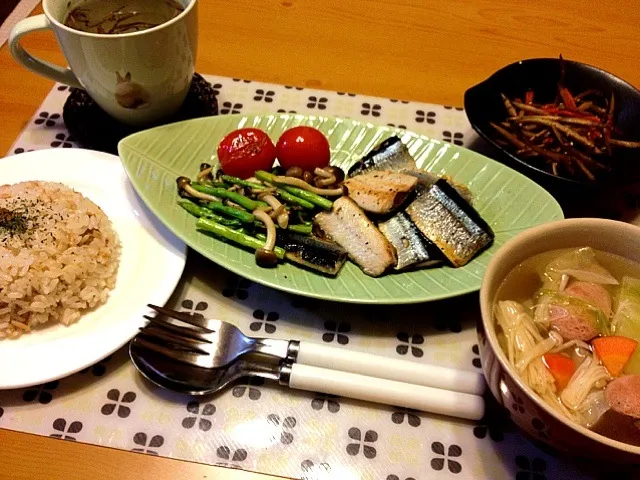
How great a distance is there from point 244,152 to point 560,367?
92cm

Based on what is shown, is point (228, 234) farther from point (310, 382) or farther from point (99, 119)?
point (99, 119)

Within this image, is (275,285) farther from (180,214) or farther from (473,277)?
(473,277)

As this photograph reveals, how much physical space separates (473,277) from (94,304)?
83 centimetres

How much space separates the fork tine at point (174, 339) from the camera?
1101mm

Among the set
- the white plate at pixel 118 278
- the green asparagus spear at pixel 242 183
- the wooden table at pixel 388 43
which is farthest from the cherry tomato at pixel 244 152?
the wooden table at pixel 388 43

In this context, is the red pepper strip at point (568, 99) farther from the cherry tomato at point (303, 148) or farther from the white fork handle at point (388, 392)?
the white fork handle at point (388, 392)

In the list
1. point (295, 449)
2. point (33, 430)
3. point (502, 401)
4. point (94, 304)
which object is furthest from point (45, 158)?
point (502, 401)

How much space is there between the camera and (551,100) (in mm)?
1718

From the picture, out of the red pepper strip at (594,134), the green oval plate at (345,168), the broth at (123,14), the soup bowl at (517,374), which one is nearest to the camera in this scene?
the soup bowl at (517,374)

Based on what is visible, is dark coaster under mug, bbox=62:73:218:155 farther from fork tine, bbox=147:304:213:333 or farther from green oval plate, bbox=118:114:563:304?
fork tine, bbox=147:304:213:333

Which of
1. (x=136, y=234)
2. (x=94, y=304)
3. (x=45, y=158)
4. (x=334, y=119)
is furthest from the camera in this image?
(x=334, y=119)

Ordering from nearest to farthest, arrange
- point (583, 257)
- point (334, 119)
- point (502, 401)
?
point (502, 401)
point (583, 257)
point (334, 119)

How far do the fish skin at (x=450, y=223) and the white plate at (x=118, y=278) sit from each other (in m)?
0.58

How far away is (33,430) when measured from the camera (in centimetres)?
104
